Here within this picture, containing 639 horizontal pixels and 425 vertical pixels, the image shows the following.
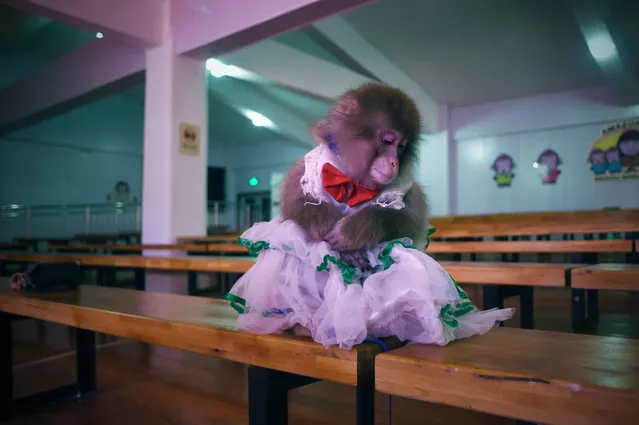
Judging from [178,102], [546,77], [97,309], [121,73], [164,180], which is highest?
[546,77]

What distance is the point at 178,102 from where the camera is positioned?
14.3 feet

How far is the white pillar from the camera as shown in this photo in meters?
4.32

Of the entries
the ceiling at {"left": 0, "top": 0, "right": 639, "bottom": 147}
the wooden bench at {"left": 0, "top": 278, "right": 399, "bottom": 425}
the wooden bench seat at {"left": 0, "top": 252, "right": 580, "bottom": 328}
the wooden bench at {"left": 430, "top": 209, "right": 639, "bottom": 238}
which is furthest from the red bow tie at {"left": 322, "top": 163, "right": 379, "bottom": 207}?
the ceiling at {"left": 0, "top": 0, "right": 639, "bottom": 147}

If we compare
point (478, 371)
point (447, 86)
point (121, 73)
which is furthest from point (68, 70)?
point (478, 371)

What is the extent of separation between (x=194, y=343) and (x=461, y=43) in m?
6.01

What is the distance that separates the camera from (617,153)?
23.0 feet

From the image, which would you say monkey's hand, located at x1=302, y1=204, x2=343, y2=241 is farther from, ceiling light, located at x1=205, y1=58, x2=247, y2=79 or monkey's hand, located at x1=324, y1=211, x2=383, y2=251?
ceiling light, located at x1=205, y1=58, x2=247, y2=79

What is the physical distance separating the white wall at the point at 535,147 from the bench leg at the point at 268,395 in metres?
7.49

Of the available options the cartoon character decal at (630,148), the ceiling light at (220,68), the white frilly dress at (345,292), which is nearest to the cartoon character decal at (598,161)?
the cartoon character decal at (630,148)

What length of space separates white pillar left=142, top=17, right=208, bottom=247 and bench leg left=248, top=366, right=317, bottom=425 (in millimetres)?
3616

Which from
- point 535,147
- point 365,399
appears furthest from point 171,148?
point 535,147

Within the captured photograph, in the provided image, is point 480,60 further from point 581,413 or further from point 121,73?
point 581,413

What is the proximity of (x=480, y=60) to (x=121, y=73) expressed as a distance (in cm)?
448

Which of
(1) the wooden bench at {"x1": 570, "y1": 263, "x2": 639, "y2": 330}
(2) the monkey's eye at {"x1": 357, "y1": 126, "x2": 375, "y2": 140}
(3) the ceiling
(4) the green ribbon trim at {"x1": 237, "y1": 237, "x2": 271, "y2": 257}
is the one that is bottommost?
(1) the wooden bench at {"x1": 570, "y1": 263, "x2": 639, "y2": 330}
